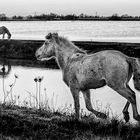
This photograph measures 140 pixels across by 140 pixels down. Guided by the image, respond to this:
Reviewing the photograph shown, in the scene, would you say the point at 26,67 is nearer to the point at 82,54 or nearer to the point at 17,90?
the point at 17,90

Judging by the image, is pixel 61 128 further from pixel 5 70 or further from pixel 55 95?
pixel 5 70

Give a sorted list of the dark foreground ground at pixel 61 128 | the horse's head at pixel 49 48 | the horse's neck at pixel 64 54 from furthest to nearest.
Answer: the horse's head at pixel 49 48, the horse's neck at pixel 64 54, the dark foreground ground at pixel 61 128

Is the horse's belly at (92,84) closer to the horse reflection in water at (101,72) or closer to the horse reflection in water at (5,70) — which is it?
the horse reflection in water at (101,72)

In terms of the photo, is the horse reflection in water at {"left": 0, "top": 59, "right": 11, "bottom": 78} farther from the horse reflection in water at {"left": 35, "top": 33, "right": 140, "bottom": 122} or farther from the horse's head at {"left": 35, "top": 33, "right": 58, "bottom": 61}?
the horse reflection in water at {"left": 35, "top": 33, "right": 140, "bottom": 122}

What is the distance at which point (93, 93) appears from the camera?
15523 millimetres

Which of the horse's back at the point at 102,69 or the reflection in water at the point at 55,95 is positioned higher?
the horse's back at the point at 102,69

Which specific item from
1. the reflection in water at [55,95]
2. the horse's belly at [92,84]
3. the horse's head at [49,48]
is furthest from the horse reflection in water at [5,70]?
the horse's belly at [92,84]

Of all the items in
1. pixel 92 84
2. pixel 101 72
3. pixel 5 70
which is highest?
pixel 101 72

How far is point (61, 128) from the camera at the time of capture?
841 cm

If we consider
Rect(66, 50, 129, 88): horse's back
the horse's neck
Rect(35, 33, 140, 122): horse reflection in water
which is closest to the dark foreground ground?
Rect(35, 33, 140, 122): horse reflection in water

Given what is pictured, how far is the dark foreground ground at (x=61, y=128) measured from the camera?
7762mm

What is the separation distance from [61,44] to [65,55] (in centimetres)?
25

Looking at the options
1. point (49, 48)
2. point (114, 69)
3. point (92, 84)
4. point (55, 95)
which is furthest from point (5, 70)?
point (114, 69)

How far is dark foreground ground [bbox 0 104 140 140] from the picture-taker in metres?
7.76
